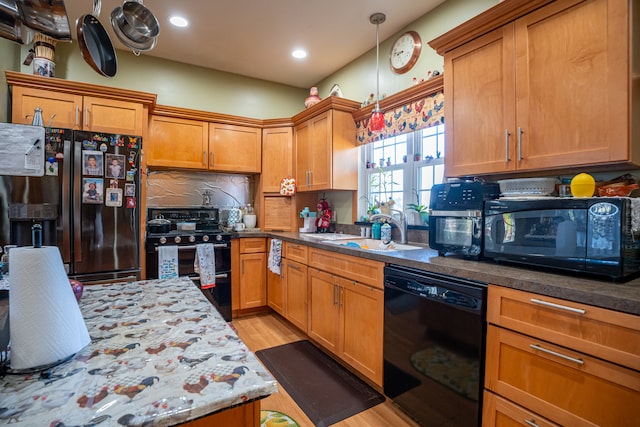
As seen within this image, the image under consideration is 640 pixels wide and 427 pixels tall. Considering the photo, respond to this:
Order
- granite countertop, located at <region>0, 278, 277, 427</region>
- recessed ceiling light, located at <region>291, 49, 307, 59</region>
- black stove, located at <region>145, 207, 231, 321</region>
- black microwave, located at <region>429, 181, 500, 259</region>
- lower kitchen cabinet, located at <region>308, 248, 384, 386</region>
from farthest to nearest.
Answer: recessed ceiling light, located at <region>291, 49, 307, 59</region> < black stove, located at <region>145, 207, 231, 321</region> < lower kitchen cabinet, located at <region>308, 248, 384, 386</region> < black microwave, located at <region>429, 181, 500, 259</region> < granite countertop, located at <region>0, 278, 277, 427</region>

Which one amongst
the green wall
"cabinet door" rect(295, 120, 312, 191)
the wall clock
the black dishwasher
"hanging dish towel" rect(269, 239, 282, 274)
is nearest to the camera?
the black dishwasher

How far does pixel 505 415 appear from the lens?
4.22ft

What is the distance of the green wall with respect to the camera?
2.51m

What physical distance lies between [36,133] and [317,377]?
2.67 metres

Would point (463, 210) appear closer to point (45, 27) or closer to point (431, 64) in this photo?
point (431, 64)

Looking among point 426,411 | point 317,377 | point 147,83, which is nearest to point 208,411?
point 426,411

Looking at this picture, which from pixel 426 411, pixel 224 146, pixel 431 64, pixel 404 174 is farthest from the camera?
pixel 224 146

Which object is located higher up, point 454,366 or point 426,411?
point 454,366

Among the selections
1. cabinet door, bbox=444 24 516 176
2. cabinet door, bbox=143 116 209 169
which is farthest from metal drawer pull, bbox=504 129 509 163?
cabinet door, bbox=143 116 209 169

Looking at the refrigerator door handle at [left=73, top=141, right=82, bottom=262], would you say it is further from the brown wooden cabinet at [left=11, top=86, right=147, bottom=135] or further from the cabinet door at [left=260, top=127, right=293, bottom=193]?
the cabinet door at [left=260, top=127, right=293, bottom=193]

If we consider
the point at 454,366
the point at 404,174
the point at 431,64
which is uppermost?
the point at 431,64

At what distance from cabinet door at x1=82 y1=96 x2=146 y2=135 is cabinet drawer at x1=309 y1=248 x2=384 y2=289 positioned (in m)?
1.97

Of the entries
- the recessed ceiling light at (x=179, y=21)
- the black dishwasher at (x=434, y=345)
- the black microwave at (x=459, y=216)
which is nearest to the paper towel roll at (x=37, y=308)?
the black dishwasher at (x=434, y=345)

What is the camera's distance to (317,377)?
2.20 metres
